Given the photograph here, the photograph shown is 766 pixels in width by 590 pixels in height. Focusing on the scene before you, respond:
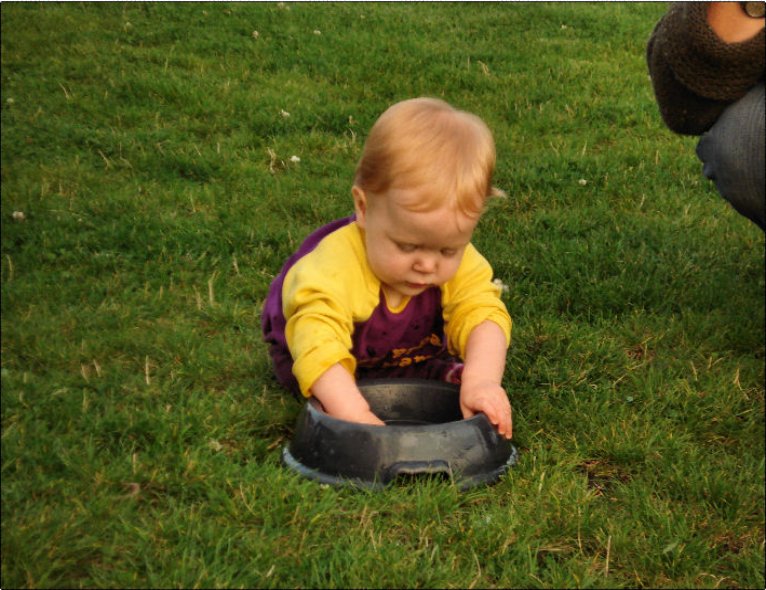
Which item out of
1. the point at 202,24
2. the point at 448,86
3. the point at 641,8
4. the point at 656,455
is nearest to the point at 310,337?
the point at 656,455

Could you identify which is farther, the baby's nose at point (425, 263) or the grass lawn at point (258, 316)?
the baby's nose at point (425, 263)

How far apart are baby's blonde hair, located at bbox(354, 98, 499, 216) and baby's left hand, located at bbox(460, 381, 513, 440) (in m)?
0.57

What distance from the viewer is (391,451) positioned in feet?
9.02

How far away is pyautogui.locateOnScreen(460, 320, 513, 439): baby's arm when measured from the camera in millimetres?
3000

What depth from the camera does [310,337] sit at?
302 cm

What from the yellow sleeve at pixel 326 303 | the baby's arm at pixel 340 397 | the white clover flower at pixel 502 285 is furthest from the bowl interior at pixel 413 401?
the white clover flower at pixel 502 285

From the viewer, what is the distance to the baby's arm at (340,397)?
→ 9.69 feet

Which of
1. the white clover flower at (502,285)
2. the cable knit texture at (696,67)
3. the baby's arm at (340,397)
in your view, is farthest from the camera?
the white clover flower at (502,285)

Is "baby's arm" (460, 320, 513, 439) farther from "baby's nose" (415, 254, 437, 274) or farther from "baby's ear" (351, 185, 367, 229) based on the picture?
"baby's ear" (351, 185, 367, 229)

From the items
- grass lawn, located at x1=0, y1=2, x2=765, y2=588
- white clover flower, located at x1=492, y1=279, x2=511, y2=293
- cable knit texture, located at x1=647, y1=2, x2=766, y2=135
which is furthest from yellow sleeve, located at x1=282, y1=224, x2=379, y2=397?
cable knit texture, located at x1=647, y1=2, x2=766, y2=135

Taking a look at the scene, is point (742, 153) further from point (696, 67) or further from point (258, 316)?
point (258, 316)

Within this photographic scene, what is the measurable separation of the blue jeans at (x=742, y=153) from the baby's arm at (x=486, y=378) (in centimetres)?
102

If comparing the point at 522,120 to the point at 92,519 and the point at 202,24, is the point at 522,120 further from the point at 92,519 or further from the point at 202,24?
the point at 92,519

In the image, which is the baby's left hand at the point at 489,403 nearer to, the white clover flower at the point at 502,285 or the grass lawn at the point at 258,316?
the grass lawn at the point at 258,316
